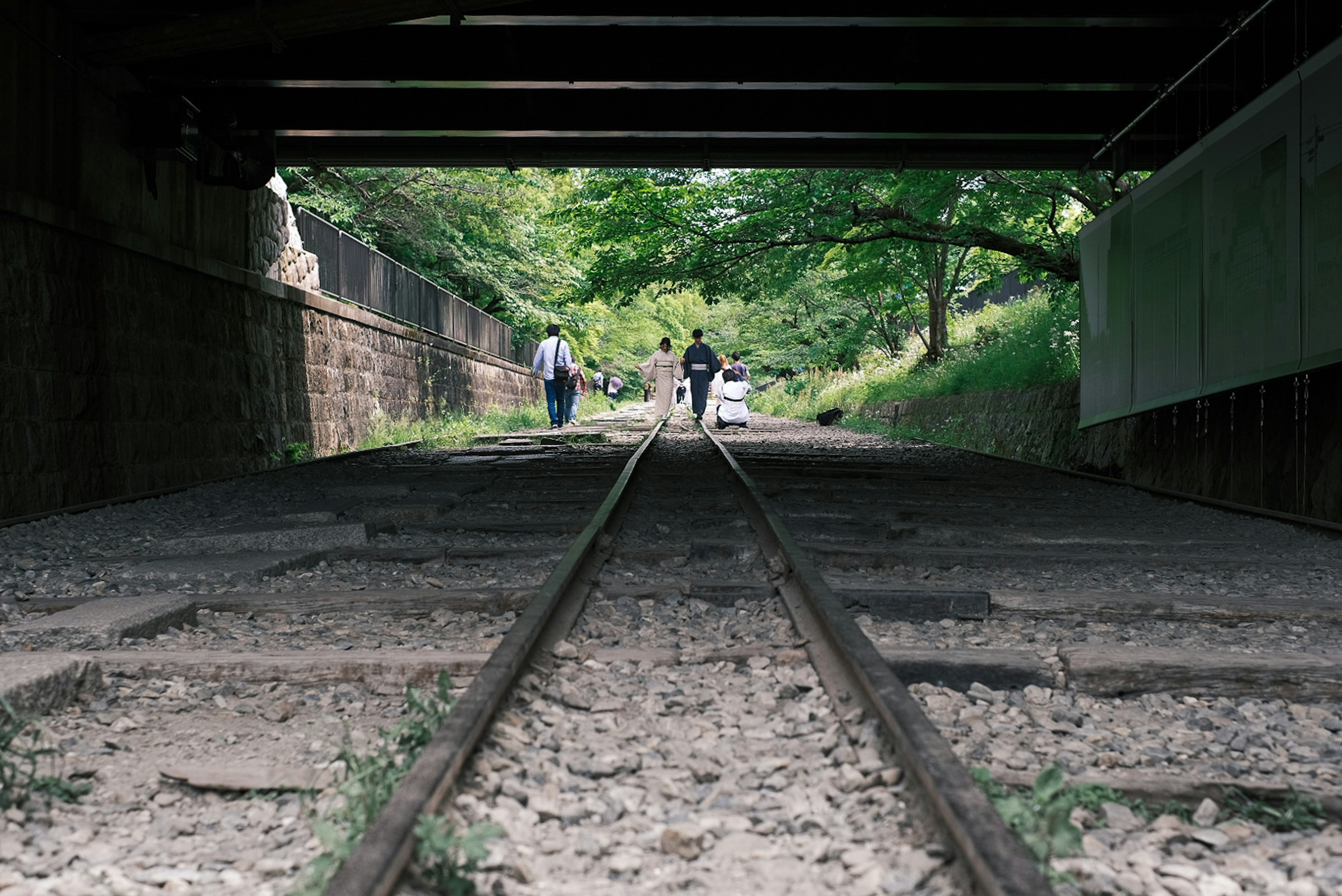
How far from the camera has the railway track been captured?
186 cm

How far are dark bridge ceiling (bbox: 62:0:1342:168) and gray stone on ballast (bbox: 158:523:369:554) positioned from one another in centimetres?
347

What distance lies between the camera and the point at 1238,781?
2.17 m

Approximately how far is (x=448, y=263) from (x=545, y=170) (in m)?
4.09

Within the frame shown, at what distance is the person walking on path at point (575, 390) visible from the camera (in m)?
22.0

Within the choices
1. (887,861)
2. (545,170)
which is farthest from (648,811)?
(545,170)

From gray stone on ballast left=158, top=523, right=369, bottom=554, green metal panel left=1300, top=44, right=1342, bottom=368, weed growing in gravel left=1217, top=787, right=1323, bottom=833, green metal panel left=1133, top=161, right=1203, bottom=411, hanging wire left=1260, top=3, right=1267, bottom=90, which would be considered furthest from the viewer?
green metal panel left=1133, top=161, right=1203, bottom=411

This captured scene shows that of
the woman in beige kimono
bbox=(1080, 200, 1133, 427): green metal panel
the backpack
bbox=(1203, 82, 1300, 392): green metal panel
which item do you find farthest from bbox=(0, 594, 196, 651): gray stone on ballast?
the woman in beige kimono

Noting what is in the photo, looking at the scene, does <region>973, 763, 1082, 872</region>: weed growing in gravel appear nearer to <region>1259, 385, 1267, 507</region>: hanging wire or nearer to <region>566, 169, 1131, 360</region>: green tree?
<region>1259, 385, 1267, 507</region>: hanging wire

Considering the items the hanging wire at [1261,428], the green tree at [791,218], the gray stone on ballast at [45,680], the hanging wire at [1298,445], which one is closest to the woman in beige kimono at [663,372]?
the green tree at [791,218]

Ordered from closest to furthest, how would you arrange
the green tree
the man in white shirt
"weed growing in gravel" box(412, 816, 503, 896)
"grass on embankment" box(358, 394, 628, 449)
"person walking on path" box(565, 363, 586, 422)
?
"weed growing in gravel" box(412, 816, 503, 896), the green tree, "grass on embankment" box(358, 394, 628, 449), the man in white shirt, "person walking on path" box(565, 363, 586, 422)

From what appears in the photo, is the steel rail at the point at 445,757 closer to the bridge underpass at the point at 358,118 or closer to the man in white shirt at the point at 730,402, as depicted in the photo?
the bridge underpass at the point at 358,118

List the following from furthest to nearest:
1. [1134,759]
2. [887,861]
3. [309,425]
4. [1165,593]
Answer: [309,425]
[1165,593]
[1134,759]
[887,861]

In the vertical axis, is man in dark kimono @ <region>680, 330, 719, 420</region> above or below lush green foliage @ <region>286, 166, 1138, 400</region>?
below

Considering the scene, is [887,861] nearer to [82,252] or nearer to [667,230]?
[82,252]
